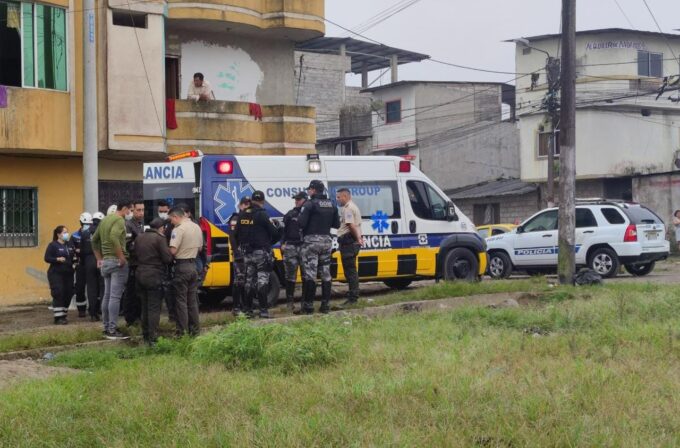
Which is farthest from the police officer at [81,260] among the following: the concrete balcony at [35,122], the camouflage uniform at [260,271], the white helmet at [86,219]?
the concrete balcony at [35,122]

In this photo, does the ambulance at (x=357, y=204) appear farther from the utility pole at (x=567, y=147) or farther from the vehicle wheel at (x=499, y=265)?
the vehicle wheel at (x=499, y=265)

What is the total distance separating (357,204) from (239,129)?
18.5 feet

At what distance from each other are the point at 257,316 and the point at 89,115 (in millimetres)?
4888

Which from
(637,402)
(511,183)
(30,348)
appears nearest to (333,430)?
(637,402)

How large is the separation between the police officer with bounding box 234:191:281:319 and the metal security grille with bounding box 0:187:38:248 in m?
6.85

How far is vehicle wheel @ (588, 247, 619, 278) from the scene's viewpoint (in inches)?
754

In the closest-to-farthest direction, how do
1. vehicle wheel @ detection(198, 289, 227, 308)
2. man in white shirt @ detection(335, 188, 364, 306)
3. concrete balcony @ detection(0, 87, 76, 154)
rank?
man in white shirt @ detection(335, 188, 364, 306) < vehicle wheel @ detection(198, 289, 227, 308) < concrete balcony @ detection(0, 87, 76, 154)

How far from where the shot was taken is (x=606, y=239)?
62.7ft

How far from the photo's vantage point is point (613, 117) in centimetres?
3850

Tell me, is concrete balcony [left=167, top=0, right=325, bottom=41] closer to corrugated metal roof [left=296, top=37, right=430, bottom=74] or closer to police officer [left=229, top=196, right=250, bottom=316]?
police officer [left=229, top=196, right=250, bottom=316]

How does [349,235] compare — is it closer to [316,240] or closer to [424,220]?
[316,240]

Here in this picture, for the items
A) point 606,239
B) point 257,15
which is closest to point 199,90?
point 257,15

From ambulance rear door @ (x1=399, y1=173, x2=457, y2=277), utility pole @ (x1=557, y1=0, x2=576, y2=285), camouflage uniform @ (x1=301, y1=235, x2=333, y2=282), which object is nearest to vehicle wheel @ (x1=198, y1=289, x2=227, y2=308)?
camouflage uniform @ (x1=301, y1=235, x2=333, y2=282)

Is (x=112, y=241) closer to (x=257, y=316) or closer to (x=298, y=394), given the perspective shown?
(x=257, y=316)
